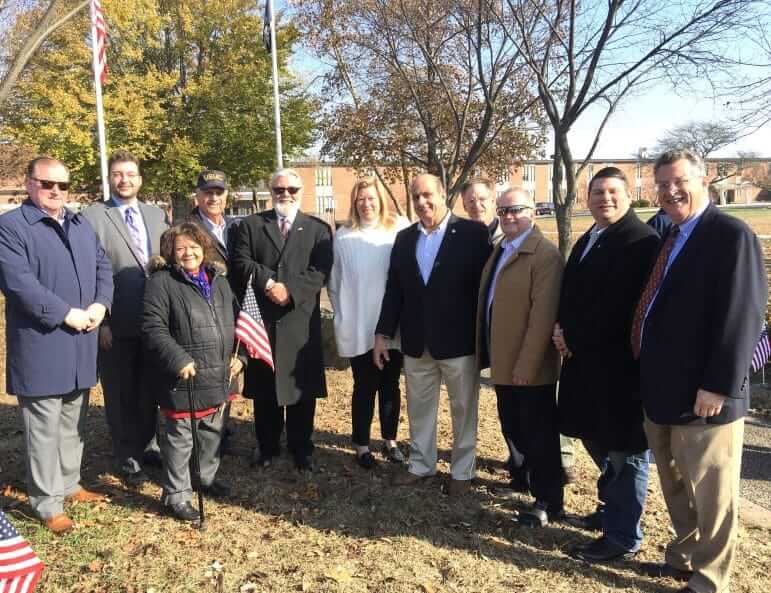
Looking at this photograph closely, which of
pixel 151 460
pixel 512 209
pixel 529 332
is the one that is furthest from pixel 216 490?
pixel 512 209

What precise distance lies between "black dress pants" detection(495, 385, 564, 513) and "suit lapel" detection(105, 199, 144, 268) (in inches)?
114

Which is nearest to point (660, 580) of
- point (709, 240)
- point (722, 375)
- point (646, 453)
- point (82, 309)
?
point (646, 453)

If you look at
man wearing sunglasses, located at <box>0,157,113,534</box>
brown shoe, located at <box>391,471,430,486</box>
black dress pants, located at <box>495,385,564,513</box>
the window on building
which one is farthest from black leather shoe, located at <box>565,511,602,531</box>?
the window on building

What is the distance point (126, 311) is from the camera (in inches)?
177

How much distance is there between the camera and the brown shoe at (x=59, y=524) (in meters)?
3.94

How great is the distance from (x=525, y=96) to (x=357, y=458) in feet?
28.8

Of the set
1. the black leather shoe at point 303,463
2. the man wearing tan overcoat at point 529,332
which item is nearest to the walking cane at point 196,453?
the black leather shoe at point 303,463

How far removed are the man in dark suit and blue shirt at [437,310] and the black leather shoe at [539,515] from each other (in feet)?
1.77

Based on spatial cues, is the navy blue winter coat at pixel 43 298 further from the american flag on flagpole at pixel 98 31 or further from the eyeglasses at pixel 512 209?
the american flag on flagpole at pixel 98 31

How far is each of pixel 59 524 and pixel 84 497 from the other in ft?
1.44

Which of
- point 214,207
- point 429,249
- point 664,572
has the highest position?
point 214,207

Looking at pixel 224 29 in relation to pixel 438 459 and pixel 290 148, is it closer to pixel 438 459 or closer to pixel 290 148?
pixel 290 148

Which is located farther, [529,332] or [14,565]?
[529,332]

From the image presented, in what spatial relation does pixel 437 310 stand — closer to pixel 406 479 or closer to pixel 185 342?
pixel 406 479
